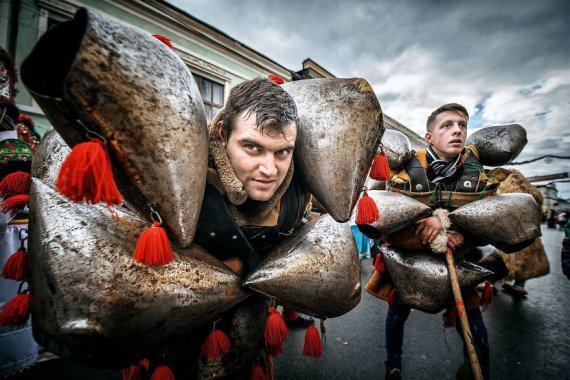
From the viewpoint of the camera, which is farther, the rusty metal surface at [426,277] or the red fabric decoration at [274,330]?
the rusty metal surface at [426,277]

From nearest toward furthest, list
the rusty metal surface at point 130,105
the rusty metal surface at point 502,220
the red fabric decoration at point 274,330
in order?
the rusty metal surface at point 130,105, the red fabric decoration at point 274,330, the rusty metal surface at point 502,220

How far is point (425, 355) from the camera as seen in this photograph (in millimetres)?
2275

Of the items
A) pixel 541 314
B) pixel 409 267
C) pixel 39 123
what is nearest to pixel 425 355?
pixel 409 267

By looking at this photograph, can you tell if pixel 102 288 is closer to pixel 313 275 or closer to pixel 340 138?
pixel 313 275

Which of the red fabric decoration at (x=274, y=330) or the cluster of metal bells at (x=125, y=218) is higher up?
the cluster of metal bells at (x=125, y=218)

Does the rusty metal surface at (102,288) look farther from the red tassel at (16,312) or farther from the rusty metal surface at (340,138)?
the rusty metal surface at (340,138)

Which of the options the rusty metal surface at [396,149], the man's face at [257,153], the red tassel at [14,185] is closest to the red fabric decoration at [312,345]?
the man's face at [257,153]

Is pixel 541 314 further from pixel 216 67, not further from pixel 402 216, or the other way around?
pixel 216 67

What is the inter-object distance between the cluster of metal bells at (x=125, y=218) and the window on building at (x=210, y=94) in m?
6.37

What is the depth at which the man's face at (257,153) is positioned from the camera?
0.89 meters

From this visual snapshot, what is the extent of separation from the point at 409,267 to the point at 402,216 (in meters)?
0.45

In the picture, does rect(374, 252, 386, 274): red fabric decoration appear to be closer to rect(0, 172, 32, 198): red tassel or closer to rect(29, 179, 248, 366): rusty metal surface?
rect(29, 179, 248, 366): rusty metal surface

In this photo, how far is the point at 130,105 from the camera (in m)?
0.58

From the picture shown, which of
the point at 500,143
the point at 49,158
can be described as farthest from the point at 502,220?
the point at 49,158
